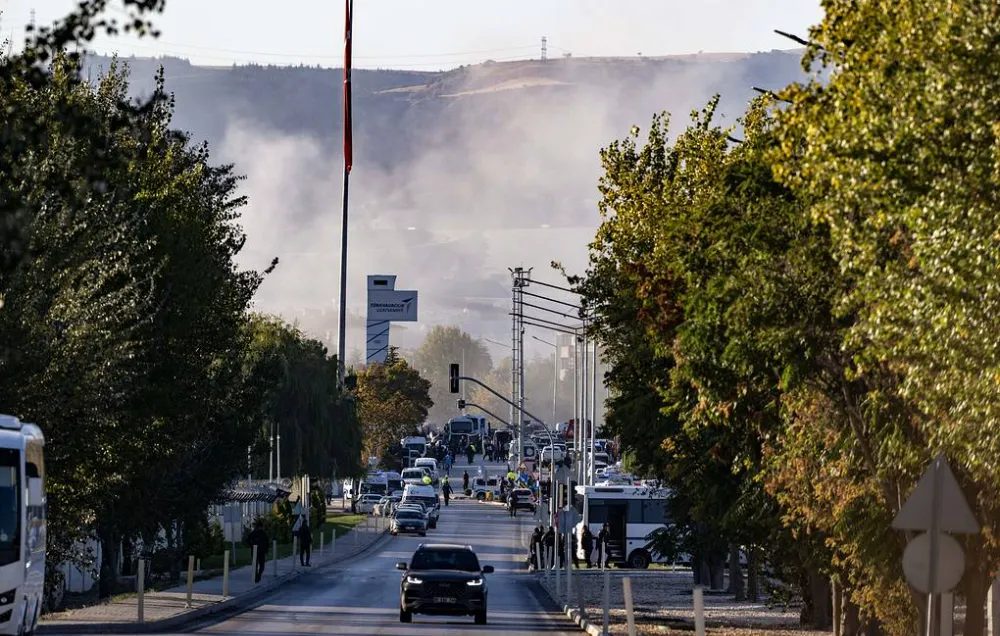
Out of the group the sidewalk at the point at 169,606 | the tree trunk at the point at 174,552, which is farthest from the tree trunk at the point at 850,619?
the tree trunk at the point at 174,552

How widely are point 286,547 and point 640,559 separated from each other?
17229mm

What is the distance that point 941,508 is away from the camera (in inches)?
597

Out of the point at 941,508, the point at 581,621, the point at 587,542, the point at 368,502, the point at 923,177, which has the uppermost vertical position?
the point at 923,177

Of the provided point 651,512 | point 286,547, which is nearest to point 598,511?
point 651,512

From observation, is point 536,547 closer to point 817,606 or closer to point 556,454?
point 556,454

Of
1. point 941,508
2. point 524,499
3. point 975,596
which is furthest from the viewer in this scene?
point 524,499

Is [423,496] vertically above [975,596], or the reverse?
Answer: [423,496]

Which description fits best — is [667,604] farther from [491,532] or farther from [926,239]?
[491,532]

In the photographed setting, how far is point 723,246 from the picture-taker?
893 inches

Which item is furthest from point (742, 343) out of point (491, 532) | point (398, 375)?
point (398, 375)

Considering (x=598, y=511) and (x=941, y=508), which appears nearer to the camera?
(x=941, y=508)

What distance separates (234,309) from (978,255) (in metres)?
29.3

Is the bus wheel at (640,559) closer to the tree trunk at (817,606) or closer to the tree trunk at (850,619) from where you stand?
the tree trunk at (817,606)

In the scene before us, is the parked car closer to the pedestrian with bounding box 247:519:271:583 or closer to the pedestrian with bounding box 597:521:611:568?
the pedestrian with bounding box 597:521:611:568
